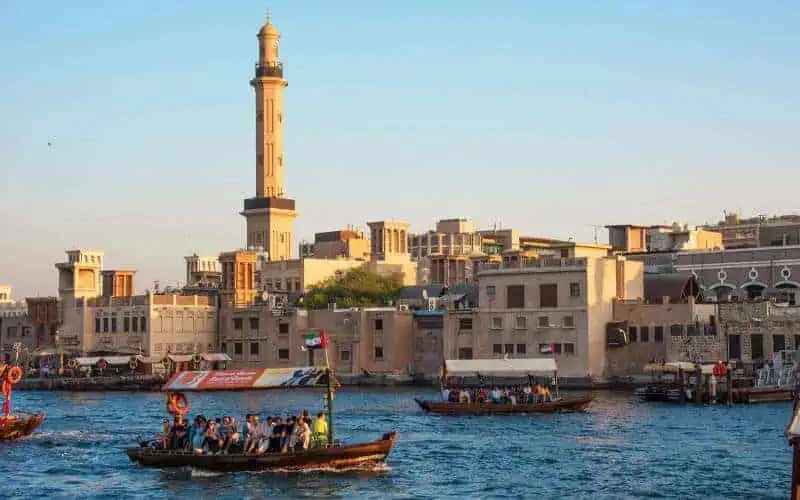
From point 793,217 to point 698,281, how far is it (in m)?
37.1

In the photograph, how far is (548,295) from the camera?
98.1 metres

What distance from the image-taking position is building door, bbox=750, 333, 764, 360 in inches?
3629

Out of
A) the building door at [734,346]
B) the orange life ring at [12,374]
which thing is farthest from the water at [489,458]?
the building door at [734,346]

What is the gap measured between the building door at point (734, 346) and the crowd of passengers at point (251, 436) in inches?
1860

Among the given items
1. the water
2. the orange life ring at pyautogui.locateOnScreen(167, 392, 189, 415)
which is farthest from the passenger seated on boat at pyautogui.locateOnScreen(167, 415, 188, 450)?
the water

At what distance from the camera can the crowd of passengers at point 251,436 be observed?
49.8 metres

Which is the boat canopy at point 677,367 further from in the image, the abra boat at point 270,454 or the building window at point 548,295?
the abra boat at point 270,454

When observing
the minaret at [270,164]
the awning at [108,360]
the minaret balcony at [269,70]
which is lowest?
the awning at [108,360]

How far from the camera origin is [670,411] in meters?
76.3

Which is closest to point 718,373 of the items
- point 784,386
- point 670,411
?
point 784,386

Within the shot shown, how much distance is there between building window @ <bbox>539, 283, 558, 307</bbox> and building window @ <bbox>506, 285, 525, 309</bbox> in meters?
1.41

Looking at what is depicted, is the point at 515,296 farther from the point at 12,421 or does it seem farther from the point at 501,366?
the point at 12,421

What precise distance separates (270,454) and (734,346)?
165 feet

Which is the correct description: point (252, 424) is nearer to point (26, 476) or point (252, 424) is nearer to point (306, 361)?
point (26, 476)
